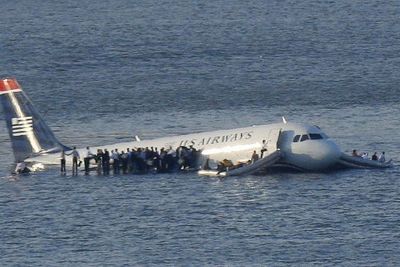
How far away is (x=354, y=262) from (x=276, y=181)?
1162 inches

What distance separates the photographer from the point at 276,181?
12688cm

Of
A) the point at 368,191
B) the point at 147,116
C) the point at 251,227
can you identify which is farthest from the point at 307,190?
the point at 147,116

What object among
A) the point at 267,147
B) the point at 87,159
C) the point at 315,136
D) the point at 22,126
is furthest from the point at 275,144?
the point at 22,126

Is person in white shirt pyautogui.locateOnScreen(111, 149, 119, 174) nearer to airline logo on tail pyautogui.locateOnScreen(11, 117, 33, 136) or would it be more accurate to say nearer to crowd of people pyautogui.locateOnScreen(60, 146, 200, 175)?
crowd of people pyautogui.locateOnScreen(60, 146, 200, 175)

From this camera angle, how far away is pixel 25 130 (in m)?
138

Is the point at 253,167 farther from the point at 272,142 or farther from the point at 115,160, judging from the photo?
the point at 115,160

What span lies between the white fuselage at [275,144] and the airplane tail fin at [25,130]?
10.7 meters

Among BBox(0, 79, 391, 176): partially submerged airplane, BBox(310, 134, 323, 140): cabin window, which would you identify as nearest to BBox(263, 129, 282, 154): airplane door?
BBox(0, 79, 391, 176): partially submerged airplane

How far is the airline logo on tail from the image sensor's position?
138000 millimetres

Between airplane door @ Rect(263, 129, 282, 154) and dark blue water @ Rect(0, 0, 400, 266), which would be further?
airplane door @ Rect(263, 129, 282, 154)

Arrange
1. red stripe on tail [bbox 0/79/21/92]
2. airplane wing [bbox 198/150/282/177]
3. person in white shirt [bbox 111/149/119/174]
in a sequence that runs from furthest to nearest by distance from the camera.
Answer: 1. red stripe on tail [bbox 0/79/21/92]
2. person in white shirt [bbox 111/149/119/174]
3. airplane wing [bbox 198/150/282/177]

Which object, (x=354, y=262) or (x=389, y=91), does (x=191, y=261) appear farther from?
(x=389, y=91)

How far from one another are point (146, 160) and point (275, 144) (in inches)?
400

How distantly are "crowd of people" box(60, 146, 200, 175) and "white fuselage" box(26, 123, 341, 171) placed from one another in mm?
871
